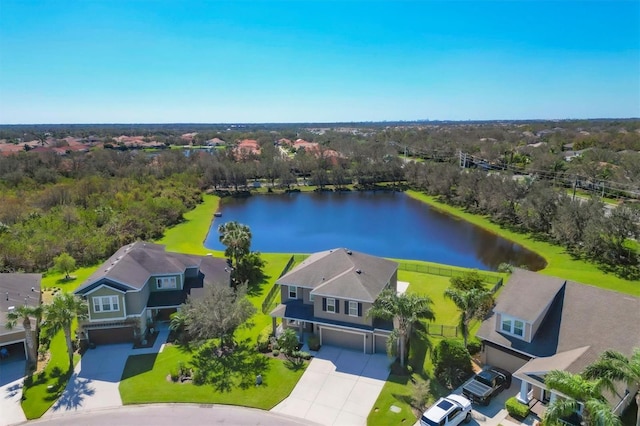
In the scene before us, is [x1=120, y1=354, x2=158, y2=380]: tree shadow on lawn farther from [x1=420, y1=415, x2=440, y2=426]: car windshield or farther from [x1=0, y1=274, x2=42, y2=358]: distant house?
[x1=420, y1=415, x2=440, y2=426]: car windshield

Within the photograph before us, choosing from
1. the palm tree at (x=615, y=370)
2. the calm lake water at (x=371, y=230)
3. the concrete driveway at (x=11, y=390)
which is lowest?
the calm lake water at (x=371, y=230)

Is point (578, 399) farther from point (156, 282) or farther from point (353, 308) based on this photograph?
point (156, 282)

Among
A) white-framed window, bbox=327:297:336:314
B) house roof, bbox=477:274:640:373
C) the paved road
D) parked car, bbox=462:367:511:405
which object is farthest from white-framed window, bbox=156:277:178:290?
house roof, bbox=477:274:640:373

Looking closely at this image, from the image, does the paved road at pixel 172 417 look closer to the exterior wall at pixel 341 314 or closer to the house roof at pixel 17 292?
the exterior wall at pixel 341 314

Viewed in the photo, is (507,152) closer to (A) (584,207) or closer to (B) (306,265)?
(A) (584,207)

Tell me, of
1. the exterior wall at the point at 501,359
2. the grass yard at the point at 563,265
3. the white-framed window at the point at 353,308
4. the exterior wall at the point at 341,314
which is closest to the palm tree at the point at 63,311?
the exterior wall at the point at 341,314

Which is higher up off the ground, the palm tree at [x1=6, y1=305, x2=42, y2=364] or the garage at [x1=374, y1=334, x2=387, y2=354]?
the palm tree at [x1=6, y1=305, x2=42, y2=364]

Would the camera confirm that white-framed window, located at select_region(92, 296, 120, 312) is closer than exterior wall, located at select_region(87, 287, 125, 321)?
No
